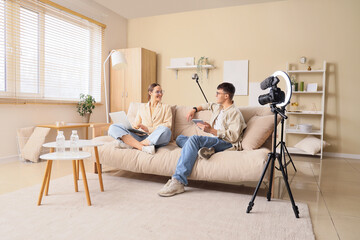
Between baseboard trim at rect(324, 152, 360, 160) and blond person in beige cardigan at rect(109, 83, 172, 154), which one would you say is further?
baseboard trim at rect(324, 152, 360, 160)

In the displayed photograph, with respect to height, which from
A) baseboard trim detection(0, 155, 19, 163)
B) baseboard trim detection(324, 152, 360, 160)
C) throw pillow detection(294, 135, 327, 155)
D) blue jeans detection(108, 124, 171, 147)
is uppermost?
blue jeans detection(108, 124, 171, 147)

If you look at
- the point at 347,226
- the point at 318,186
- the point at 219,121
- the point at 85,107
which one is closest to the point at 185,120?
the point at 219,121

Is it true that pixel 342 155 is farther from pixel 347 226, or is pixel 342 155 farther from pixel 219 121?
pixel 347 226

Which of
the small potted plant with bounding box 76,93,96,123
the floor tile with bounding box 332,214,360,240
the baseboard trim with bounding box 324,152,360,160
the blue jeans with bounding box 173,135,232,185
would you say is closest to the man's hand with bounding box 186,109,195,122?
the blue jeans with bounding box 173,135,232,185

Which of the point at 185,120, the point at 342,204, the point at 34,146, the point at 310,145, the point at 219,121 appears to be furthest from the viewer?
the point at 310,145

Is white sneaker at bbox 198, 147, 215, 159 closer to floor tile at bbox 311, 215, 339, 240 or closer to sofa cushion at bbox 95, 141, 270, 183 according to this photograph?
sofa cushion at bbox 95, 141, 270, 183

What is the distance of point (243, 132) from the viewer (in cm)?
270

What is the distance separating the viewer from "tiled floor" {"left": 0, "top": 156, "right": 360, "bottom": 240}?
191 cm

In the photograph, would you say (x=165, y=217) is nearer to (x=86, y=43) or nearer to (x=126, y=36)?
(x=86, y=43)

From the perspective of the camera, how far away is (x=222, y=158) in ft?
7.88

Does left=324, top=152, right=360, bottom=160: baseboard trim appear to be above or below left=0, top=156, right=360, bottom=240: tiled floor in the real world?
above

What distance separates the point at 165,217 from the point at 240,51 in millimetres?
3836

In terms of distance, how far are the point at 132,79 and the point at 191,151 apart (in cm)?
314

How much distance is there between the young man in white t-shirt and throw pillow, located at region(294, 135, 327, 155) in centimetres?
225
